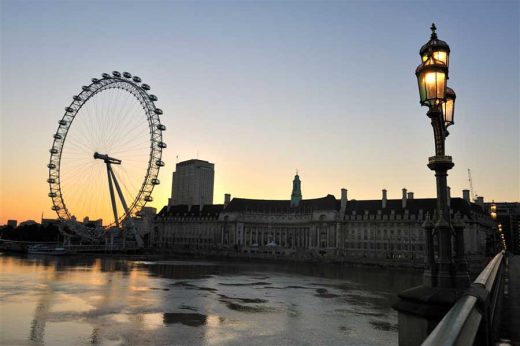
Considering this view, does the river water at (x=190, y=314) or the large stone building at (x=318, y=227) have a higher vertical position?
the large stone building at (x=318, y=227)

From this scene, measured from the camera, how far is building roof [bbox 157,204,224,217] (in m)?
179

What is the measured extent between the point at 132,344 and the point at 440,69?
809 inches

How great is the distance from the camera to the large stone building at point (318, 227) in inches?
5054

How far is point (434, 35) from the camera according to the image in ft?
33.5

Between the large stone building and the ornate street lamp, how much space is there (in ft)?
325

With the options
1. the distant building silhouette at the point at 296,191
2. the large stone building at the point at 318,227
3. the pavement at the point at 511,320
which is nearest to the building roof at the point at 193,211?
the large stone building at the point at 318,227

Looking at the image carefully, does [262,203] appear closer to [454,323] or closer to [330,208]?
[330,208]

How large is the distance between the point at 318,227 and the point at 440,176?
145m

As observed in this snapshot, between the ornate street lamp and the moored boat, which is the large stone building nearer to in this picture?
the moored boat

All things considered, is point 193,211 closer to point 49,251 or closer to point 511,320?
point 49,251

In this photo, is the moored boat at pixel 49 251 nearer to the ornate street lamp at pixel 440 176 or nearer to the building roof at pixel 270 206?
the building roof at pixel 270 206

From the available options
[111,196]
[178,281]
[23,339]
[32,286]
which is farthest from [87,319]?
[111,196]

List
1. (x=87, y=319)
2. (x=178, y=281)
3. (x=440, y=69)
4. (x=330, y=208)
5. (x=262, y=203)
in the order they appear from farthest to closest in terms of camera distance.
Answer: (x=262, y=203), (x=330, y=208), (x=178, y=281), (x=87, y=319), (x=440, y=69)

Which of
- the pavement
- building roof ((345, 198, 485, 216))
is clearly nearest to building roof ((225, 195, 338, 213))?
building roof ((345, 198, 485, 216))
